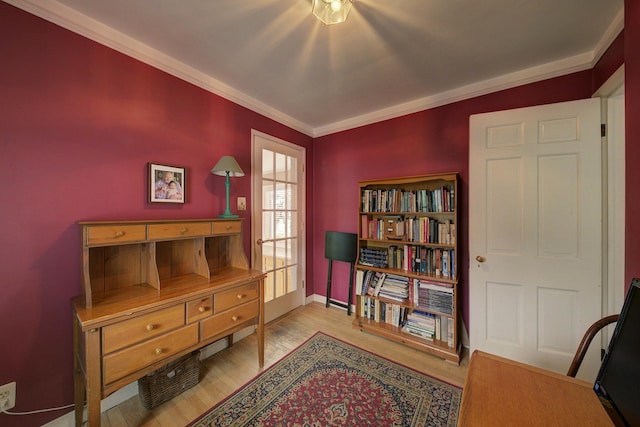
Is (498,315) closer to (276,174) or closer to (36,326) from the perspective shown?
(276,174)

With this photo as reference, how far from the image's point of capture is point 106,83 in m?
1.52

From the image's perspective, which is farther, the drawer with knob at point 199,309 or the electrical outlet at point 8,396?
the drawer with knob at point 199,309

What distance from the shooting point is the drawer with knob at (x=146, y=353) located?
118cm

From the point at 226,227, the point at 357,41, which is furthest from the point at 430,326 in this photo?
the point at 357,41

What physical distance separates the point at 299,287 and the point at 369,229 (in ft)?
4.13

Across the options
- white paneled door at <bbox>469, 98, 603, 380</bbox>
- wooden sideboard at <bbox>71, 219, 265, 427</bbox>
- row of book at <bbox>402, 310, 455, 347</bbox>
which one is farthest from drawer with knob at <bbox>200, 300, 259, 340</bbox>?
white paneled door at <bbox>469, 98, 603, 380</bbox>

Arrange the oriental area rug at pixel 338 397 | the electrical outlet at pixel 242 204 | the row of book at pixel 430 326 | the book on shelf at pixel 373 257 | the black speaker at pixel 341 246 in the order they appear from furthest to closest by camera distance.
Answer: the black speaker at pixel 341 246 < the book on shelf at pixel 373 257 < the electrical outlet at pixel 242 204 < the row of book at pixel 430 326 < the oriental area rug at pixel 338 397

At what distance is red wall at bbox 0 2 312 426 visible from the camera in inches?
48.0

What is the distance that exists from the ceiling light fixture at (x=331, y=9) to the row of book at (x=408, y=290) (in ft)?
7.07

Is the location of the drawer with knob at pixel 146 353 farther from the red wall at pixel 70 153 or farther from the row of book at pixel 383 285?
the row of book at pixel 383 285

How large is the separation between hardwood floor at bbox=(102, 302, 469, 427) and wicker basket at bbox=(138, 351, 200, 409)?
0.04m

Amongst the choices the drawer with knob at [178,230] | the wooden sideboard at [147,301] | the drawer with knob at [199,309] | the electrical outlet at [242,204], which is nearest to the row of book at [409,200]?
the electrical outlet at [242,204]

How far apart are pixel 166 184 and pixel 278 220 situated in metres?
1.23

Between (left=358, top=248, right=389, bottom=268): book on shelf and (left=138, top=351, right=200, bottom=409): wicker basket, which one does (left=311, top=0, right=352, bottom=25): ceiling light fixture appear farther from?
(left=138, top=351, right=200, bottom=409): wicker basket
